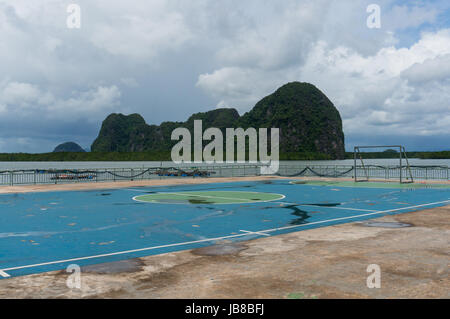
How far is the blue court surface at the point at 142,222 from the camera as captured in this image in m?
8.86

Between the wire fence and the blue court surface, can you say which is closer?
the blue court surface

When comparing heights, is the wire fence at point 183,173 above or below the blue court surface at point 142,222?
above

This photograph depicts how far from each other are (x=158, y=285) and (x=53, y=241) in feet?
16.9

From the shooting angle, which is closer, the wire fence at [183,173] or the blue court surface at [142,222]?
the blue court surface at [142,222]

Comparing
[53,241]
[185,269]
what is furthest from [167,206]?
[185,269]

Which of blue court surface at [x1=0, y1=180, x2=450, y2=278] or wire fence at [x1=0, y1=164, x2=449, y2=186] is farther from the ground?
wire fence at [x1=0, y1=164, x2=449, y2=186]

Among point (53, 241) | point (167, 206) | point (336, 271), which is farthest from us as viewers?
point (167, 206)

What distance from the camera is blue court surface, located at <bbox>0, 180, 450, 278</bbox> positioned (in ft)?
29.1

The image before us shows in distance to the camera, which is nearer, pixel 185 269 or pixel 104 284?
pixel 104 284

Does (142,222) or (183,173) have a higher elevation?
(183,173)

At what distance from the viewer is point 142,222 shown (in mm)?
13195

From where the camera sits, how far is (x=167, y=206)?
17625mm
